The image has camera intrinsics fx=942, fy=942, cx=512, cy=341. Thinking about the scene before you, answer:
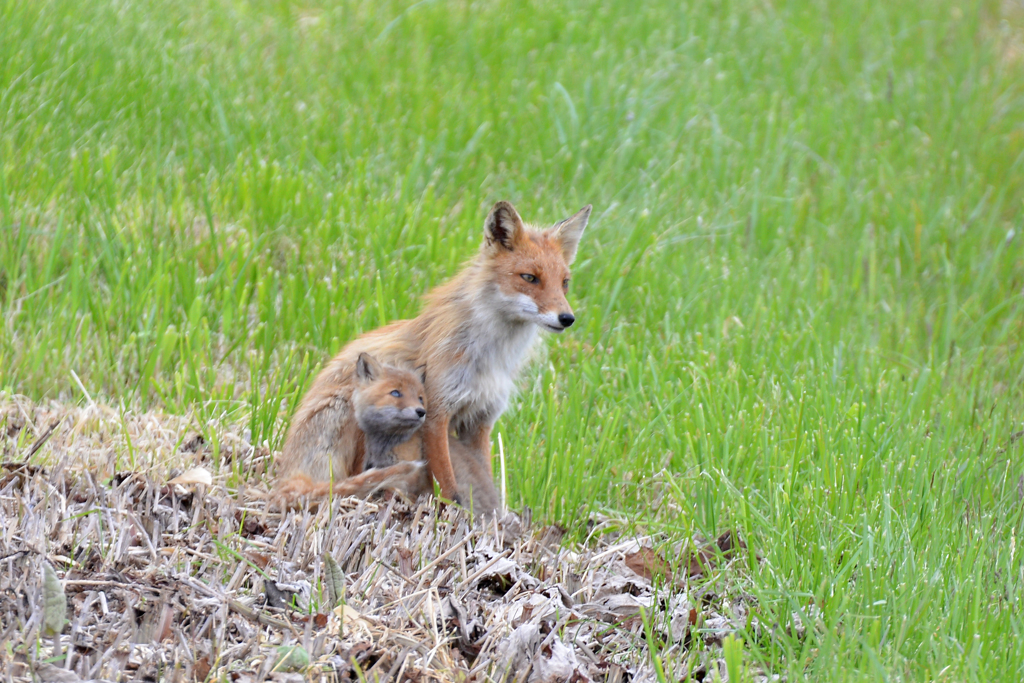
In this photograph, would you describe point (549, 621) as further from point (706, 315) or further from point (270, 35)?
point (270, 35)

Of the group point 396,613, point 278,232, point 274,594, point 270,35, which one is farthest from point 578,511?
point 270,35

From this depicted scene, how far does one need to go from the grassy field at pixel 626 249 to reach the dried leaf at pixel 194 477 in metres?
0.78

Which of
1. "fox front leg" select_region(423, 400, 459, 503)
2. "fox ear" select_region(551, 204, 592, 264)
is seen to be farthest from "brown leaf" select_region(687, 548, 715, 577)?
"fox ear" select_region(551, 204, 592, 264)

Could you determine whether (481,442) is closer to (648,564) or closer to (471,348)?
(471,348)

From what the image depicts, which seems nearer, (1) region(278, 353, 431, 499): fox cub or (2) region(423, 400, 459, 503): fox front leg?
(1) region(278, 353, 431, 499): fox cub

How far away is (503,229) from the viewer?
5250 mm

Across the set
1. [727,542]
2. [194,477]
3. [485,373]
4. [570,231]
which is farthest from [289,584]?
[570,231]

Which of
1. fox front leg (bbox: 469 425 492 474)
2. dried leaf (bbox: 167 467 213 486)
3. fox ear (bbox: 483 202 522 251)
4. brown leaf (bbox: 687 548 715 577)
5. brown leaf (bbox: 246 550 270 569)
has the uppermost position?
fox ear (bbox: 483 202 522 251)

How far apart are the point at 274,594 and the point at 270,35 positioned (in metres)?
8.69

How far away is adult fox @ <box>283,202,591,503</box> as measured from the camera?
15.9 feet

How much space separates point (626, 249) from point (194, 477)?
432 cm

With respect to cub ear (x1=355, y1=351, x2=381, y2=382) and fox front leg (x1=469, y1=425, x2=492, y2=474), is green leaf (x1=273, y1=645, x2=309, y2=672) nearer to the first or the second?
cub ear (x1=355, y1=351, x2=381, y2=382)

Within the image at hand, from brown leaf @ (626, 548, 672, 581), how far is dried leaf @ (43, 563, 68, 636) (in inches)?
97.1

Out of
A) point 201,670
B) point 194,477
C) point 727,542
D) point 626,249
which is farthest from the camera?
point 626,249
